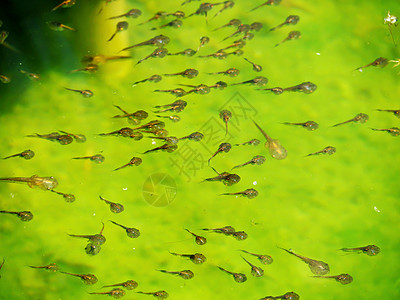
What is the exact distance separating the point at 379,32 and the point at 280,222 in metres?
1.62

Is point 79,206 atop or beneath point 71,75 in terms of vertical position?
beneath

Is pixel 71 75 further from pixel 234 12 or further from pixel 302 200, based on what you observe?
pixel 302 200

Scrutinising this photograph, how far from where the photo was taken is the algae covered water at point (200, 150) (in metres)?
2.63

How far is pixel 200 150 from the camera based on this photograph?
9.24 ft

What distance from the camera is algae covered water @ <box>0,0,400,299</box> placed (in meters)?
2.63

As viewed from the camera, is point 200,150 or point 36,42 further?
point 36,42

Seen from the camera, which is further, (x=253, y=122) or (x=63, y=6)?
(x=63, y=6)

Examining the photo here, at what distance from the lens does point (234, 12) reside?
3.02m

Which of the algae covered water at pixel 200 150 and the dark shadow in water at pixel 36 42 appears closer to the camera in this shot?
the algae covered water at pixel 200 150

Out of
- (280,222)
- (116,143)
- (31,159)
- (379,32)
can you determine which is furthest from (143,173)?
(379,32)

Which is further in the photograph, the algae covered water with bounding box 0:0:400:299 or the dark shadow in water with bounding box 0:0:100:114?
the dark shadow in water with bounding box 0:0:100:114

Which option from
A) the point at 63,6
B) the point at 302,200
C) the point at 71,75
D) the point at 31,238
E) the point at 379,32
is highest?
the point at 63,6

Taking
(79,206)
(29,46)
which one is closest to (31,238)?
(79,206)

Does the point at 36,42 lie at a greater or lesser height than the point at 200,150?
greater
